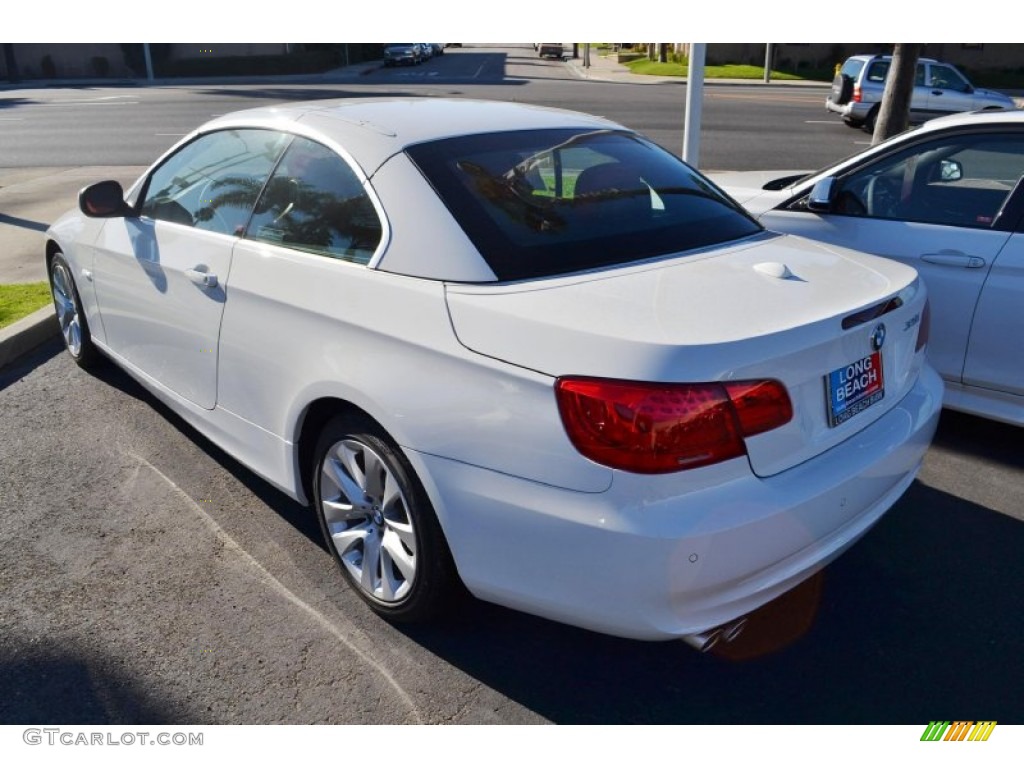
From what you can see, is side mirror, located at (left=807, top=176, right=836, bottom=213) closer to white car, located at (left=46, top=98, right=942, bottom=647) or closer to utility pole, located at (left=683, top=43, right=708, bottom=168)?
white car, located at (left=46, top=98, right=942, bottom=647)

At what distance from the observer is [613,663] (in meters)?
2.89

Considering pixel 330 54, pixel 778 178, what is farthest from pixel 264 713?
pixel 330 54

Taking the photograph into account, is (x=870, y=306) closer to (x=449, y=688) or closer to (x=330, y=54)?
(x=449, y=688)

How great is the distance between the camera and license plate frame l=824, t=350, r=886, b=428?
102 inches

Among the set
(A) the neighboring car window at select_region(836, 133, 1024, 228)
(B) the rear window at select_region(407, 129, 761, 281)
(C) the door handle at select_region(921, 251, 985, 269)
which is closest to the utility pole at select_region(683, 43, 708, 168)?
(A) the neighboring car window at select_region(836, 133, 1024, 228)

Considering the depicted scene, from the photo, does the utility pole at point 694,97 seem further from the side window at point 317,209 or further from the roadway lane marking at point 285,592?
the roadway lane marking at point 285,592

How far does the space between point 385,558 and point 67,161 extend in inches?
558

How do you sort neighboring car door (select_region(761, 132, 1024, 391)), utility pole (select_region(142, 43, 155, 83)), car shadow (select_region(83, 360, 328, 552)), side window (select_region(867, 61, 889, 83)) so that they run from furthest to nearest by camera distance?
utility pole (select_region(142, 43, 155, 83))
side window (select_region(867, 61, 889, 83))
neighboring car door (select_region(761, 132, 1024, 391))
car shadow (select_region(83, 360, 328, 552))

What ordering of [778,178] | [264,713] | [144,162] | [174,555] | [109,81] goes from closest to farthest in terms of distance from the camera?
1. [264,713]
2. [174,555]
3. [778,178]
4. [144,162]
5. [109,81]

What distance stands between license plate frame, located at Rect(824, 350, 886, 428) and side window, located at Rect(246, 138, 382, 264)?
57.8 inches

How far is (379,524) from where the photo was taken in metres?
3.00

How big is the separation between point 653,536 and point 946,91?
2057 centimetres

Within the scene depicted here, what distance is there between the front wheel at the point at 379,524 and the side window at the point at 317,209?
1.99ft

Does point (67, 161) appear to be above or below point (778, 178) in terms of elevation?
below
